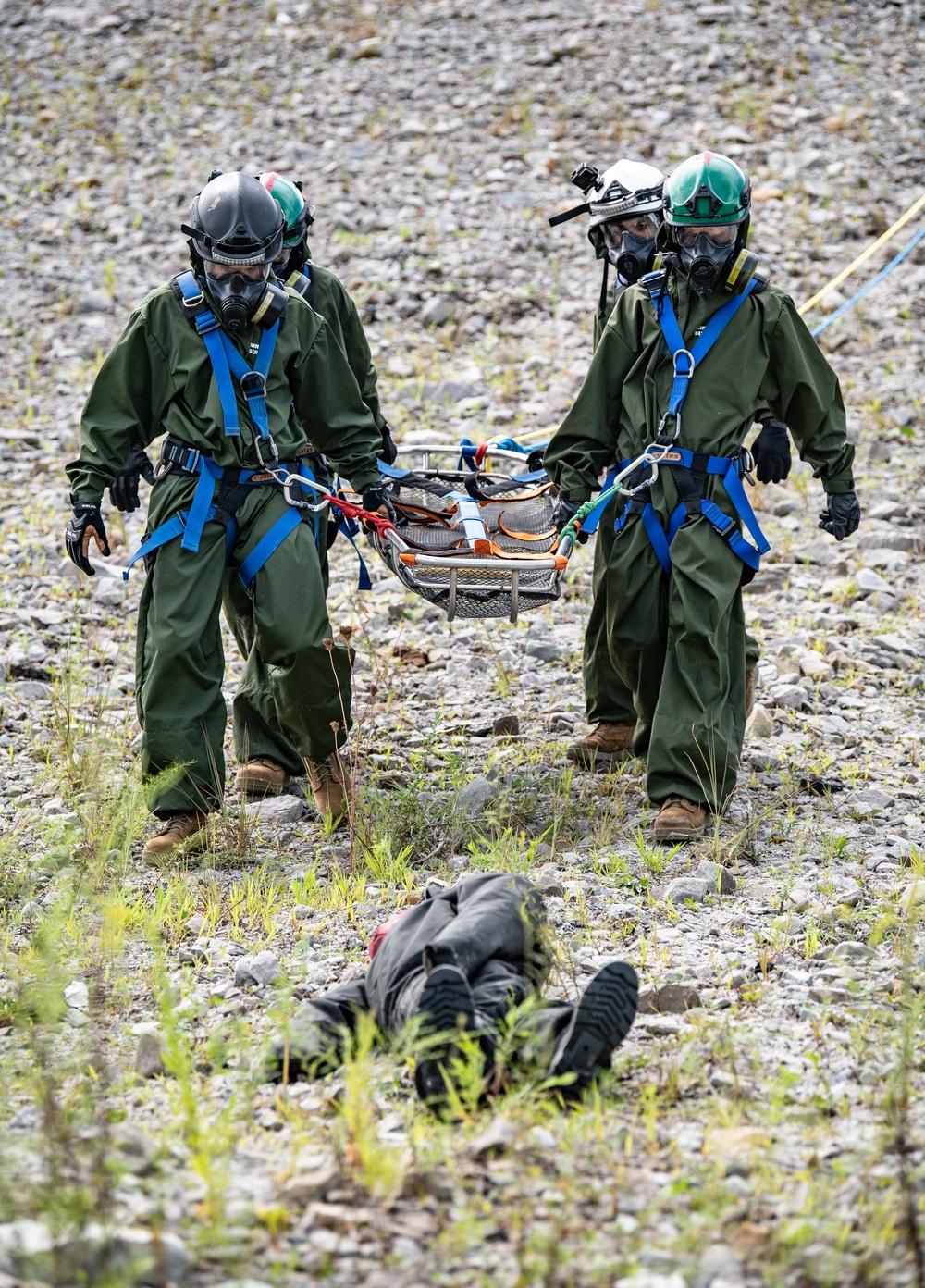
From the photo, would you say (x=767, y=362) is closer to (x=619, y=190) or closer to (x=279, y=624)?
(x=619, y=190)

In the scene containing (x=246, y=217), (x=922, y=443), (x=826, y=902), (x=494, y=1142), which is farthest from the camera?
Answer: (x=922, y=443)

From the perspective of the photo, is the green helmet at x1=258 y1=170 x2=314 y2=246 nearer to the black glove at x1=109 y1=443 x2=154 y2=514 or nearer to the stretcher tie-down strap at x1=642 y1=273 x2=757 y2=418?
the black glove at x1=109 y1=443 x2=154 y2=514

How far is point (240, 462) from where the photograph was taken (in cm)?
493

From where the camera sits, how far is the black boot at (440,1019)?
113 inches

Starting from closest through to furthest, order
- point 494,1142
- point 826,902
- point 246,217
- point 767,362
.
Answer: point 494,1142 < point 826,902 < point 246,217 < point 767,362

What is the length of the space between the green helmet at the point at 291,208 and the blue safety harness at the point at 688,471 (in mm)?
1601

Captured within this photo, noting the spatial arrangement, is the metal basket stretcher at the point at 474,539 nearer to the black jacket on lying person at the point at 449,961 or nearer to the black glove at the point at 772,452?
the black glove at the point at 772,452

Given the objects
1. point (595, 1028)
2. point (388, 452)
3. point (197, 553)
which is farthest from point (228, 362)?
point (595, 1028)

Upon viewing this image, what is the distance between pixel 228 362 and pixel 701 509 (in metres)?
1.81

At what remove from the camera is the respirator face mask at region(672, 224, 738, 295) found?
482 cm

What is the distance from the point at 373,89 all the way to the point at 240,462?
34.4 ft

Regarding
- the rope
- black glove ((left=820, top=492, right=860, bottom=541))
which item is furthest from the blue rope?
black glove ((left=820, top=492, right=860, bottom=541))

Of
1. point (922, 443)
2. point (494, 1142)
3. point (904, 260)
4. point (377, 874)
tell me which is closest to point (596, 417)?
point (377, 874)

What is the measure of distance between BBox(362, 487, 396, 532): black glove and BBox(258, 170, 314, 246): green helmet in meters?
1.21
